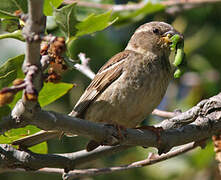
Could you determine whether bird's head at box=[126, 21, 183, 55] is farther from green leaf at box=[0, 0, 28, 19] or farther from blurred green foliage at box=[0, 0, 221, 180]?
green leaf at box=[0, 0, 28, 19]

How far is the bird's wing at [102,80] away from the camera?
4094 millimetres

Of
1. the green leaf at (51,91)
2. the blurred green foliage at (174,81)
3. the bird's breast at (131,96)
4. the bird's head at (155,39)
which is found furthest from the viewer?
the blurred green foliage at (174,81)

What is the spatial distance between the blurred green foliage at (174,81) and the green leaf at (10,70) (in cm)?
196

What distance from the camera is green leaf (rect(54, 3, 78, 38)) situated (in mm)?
2898

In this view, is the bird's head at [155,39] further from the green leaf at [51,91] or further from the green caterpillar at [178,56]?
the green leaf at [51,91]

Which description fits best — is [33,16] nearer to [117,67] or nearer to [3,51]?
[117,67]

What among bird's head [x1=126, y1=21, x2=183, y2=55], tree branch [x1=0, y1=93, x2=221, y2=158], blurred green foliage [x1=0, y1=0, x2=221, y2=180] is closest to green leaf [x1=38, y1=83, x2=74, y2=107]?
tree branch [x1=0, y1=93, x2=221, y2=158]

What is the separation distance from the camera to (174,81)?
6387mm

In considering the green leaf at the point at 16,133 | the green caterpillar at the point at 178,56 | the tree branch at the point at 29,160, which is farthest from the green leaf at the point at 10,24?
the green caterpillar at the point at 178,56

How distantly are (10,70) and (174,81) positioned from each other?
3.95 metres

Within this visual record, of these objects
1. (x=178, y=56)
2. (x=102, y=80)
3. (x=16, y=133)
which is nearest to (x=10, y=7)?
(x=16, y=133)

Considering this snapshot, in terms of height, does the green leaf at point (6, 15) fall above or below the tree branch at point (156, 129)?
above

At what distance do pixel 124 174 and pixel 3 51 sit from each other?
2123 millimetres

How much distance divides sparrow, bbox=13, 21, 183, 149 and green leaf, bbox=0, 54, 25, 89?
3.14 ft
